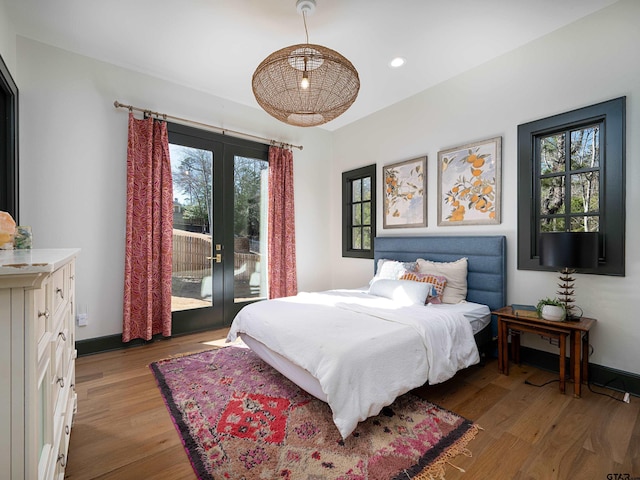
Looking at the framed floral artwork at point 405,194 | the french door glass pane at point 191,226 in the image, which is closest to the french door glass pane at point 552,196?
the framed floral artwork at point 405,194

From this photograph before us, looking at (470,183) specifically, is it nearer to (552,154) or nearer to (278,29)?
(552,154)

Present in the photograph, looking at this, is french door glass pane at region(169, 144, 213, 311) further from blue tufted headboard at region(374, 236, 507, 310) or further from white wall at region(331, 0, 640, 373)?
blue tufted headboard at region(374, 236, 507, 310)

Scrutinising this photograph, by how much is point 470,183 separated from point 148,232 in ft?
11.4

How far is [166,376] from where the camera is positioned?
8.25ft

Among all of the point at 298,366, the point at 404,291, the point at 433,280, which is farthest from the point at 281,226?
the point at 298,366

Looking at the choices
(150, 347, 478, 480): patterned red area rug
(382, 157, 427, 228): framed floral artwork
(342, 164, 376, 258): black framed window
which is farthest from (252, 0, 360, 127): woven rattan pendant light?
(150, 347, 478, 480): patterned red area rug

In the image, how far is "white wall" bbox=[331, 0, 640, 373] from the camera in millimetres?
2244

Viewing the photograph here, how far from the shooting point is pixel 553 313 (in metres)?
2.29

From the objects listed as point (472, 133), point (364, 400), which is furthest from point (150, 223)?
point (472, 133)

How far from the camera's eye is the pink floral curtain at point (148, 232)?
3109 mm

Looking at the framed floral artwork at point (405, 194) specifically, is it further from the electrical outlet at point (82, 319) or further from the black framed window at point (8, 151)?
the black framed window at point (8, 151)

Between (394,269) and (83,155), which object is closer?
(83,155)

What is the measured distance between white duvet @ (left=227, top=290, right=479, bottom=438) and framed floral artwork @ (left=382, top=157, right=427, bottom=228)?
4.64ft

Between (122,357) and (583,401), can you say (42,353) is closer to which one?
(122,357)
